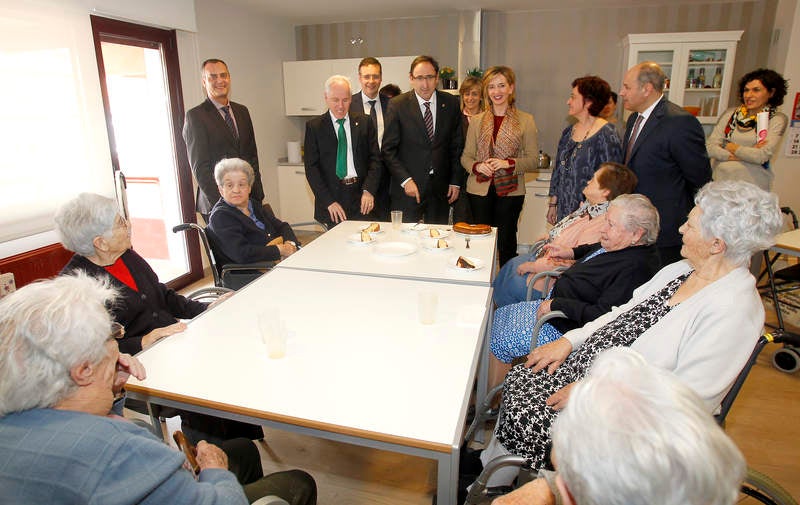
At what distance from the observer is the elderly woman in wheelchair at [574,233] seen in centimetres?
250

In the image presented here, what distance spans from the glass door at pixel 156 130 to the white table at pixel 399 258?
208cm

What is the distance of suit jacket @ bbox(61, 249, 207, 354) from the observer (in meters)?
1.77

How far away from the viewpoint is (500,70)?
3.49 m

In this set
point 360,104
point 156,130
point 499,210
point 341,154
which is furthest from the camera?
point 156,130

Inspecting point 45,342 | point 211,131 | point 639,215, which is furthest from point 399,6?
point 45,342

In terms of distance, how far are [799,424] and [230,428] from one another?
2.70m

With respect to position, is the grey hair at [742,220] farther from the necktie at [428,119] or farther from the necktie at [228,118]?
the necktie at [228,118]

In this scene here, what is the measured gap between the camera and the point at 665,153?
2.71m

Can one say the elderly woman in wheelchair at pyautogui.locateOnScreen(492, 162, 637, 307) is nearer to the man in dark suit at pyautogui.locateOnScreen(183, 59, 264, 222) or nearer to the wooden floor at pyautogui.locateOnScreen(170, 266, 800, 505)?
the wooden floor at pyautogui.locateOnScreen(170, 266, 800, 505)

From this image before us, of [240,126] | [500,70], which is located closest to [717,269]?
[500,70]

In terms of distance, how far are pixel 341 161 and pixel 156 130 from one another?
1786 millimetres

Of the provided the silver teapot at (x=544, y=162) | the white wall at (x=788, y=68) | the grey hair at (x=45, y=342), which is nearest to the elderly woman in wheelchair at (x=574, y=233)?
the grey hair at (x=45, y=342)

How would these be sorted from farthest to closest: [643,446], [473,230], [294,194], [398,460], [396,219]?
1. [294,194]
2. [396,219]
3. [473,230]
4. [398,460]
5. [643,446]

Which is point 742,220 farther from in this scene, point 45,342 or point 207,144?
point 207,144
